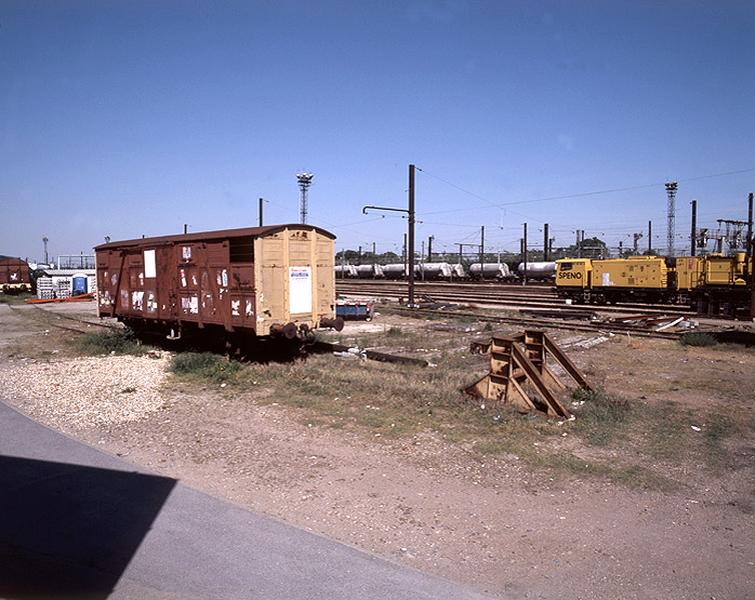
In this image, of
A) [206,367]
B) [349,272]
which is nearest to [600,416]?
[206,367]

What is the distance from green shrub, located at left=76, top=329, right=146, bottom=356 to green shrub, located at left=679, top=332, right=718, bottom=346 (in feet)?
48.9

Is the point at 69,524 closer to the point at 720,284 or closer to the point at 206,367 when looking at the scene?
the point at 206,367

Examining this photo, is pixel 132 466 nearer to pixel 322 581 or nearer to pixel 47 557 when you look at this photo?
pixel 47 557

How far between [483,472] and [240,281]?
25.6 ft

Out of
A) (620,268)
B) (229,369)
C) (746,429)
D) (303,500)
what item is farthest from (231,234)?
(620,268)

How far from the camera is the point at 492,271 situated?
5622cm

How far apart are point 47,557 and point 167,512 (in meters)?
1.03

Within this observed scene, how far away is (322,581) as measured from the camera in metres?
4.08

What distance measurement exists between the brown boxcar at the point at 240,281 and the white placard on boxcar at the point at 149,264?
0.09 feet

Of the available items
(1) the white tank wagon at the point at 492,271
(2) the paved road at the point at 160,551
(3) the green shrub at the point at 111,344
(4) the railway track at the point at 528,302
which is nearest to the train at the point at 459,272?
(1) the white tank wagon at the point at 492,271

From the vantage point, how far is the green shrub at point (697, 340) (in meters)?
15.6

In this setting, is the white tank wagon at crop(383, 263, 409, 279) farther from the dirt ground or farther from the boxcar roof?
the dirt ground

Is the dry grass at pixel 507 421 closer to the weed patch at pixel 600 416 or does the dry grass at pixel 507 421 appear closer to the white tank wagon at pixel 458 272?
the weed patch at pixel 600 416

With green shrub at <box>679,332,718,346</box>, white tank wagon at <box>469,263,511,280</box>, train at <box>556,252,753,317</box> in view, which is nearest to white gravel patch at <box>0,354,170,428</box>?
green shrub at <box>679,332,718,346</box>
